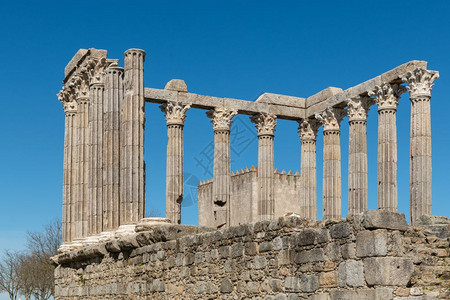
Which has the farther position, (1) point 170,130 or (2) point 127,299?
(1) point 170,130

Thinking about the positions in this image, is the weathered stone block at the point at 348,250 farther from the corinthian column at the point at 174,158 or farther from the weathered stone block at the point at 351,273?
the corinthian column at the point at 174,158

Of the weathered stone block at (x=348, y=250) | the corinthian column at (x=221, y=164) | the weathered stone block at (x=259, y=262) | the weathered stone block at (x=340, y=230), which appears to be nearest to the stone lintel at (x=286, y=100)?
the corinthian column at (x=221, y=164)

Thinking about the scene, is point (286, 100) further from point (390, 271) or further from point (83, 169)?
point (390, 271)

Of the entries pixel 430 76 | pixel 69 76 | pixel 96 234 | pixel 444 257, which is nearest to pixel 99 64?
pixel 69 76

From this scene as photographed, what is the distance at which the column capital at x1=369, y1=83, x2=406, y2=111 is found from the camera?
24891 mm

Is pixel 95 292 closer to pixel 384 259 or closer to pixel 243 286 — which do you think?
pixel 243 286

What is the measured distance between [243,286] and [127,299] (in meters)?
4.95

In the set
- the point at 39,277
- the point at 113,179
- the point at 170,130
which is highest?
the point at 170,130

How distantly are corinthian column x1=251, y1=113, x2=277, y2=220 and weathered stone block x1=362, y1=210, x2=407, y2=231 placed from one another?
777 inches

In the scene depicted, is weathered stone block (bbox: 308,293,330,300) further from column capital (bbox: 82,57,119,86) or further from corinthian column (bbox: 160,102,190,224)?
corinthian column (bbox: 160,102,190,224)

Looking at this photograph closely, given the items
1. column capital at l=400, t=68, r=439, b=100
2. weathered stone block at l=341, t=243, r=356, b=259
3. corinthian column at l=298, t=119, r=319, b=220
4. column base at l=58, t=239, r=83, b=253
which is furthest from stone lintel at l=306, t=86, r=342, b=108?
weathered stone block at l=341, t=243, r=356, b=259

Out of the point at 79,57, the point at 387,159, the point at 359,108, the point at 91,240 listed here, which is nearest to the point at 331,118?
the point at 359,108

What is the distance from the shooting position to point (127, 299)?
611 inches

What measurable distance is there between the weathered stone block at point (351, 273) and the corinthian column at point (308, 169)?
20.4m
